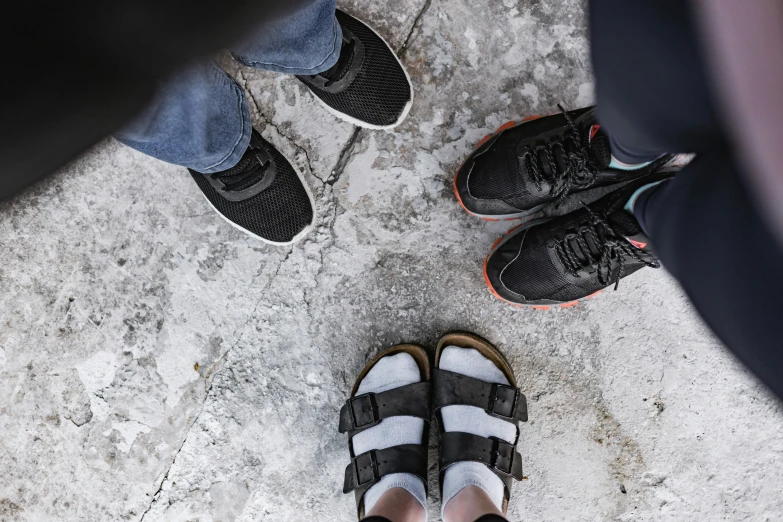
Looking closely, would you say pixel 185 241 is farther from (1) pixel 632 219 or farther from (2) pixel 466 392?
(1) pixel 632 219

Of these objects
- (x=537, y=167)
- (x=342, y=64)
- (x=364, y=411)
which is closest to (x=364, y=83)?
(x=342, y=64)

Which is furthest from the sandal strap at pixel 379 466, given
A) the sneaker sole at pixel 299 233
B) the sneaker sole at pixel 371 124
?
the sneaker sole at pixel 371 124

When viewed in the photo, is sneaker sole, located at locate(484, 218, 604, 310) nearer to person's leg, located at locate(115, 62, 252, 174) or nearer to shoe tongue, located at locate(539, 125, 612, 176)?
shoe tongue, located at locate(539, 125, 612, 176)

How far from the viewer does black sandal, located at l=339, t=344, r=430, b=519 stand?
47.4 inches

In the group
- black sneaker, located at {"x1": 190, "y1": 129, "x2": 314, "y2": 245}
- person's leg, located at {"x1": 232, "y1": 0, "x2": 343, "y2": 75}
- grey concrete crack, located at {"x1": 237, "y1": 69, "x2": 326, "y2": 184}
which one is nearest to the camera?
person's leg, located at {"x1": 232, "y1": 0, "x2": 343, "y2": 75}

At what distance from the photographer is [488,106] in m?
1.28

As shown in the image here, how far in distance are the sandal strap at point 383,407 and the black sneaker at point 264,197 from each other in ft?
1.54

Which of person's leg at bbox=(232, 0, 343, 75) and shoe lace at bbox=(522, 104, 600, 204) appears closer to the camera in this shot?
person's leg at bbox=(232, 0, 343, 75)

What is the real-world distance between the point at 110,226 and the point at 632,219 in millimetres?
1336

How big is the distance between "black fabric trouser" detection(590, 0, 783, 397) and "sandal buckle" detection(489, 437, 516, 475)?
0.71m

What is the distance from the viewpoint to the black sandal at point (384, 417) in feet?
3.95

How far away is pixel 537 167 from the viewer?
1170 mm

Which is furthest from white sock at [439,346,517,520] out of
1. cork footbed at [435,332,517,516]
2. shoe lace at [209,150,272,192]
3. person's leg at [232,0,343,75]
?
person's leg at [232,0,343,75]

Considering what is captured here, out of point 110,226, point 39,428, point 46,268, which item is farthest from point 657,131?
point 39,428
